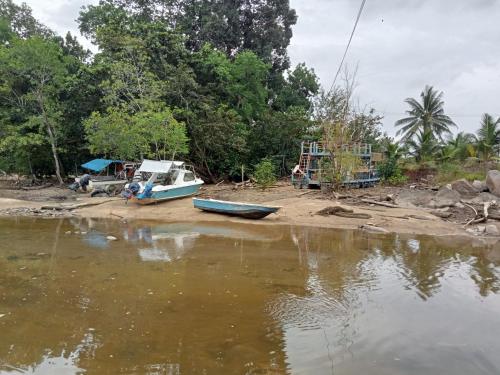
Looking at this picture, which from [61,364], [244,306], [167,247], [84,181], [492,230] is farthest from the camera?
[84,181]

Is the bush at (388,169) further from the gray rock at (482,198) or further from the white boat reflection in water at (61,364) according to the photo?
the white boat reflection in water at (61,364)

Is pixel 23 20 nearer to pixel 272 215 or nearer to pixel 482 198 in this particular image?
pixel 272 215

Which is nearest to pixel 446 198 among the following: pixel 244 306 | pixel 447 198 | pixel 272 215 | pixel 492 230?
pixel 447 198

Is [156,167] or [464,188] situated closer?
[156,167]

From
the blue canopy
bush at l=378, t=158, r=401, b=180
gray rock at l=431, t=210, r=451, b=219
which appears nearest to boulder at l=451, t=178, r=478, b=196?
gray rock at l=431, t=210, r=451, b=219

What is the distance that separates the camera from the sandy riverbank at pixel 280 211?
1491 centimetres

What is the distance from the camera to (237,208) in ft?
50.9

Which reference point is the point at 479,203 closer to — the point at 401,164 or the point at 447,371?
the point at 401,164

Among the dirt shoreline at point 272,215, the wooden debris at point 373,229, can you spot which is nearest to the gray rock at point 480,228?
the dirt shoreline at point 272,215

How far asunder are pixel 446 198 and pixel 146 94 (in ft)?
54.1

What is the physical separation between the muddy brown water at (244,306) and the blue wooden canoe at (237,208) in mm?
2767

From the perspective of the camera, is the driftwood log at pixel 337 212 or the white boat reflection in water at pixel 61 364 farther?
the driftwood log at pixel 337 212

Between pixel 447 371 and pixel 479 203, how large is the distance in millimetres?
15094

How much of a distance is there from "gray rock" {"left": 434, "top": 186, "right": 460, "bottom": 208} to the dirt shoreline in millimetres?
1165
